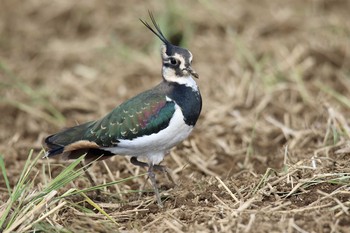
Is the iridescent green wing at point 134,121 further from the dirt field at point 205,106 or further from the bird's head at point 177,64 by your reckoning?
the dirt field at point 205,106

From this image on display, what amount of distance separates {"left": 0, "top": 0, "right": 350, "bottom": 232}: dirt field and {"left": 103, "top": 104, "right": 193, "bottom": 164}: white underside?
Result: 38cm

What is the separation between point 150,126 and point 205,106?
263 cm

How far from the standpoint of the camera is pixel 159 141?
5562mm

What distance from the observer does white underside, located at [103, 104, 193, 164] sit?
5539 millimetres

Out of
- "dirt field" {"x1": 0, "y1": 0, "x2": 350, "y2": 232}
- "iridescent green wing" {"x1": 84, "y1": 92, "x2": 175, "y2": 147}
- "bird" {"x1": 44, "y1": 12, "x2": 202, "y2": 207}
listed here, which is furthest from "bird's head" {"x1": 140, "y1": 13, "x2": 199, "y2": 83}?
"dirt field" {"x1": 0, "y1": 0, "x2": 350, "y2": 232}

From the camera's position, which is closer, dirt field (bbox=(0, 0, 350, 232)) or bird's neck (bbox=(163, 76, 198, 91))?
dirt field (bbox=(0, 0, 350, 232))

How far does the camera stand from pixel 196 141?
727 centimetres

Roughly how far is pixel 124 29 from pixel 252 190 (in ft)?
19.5

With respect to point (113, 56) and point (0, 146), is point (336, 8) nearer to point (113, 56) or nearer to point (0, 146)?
point (113, 56)

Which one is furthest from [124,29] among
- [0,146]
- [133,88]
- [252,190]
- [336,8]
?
[252,190]

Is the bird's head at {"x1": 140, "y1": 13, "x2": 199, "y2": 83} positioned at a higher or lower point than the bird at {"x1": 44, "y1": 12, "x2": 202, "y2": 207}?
higher

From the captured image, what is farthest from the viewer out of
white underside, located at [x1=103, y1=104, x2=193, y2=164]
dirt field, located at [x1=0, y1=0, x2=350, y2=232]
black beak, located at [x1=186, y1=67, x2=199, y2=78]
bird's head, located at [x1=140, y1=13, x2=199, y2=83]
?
bird's head, located at [x1=140, y1=13, x2=199, y2=83]

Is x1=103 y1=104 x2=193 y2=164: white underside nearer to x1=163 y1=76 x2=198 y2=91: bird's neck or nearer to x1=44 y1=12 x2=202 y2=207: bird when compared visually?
x1=44 y1=12 x2=202 y2=207: bird

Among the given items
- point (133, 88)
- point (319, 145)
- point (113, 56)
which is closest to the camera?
point (319, 145)
